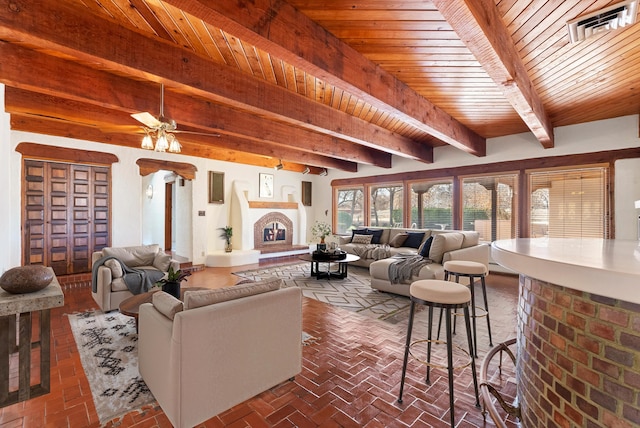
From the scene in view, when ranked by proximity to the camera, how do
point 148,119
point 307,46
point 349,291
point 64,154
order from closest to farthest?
point 307,46
point 148,119
point 349,291
point 64,154

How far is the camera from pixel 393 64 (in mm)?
2883

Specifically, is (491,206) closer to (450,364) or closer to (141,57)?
(450,364)

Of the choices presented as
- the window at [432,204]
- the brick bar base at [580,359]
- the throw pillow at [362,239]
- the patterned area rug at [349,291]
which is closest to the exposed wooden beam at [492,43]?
the brick bar base at [580,359]

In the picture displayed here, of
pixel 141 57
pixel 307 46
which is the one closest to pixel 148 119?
pixel 141 57

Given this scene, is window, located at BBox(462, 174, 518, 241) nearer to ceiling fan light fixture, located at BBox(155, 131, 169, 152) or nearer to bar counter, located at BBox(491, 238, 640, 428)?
bar counter, located at BBox(491, 238, 640, 428)

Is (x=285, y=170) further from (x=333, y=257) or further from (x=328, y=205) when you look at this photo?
(x=333, y=257)

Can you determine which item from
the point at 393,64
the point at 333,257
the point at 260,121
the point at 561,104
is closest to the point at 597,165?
the point at 561,104

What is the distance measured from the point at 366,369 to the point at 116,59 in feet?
10.7

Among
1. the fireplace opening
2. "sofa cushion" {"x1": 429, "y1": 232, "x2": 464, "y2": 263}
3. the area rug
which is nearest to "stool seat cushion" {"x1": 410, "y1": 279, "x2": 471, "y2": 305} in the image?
the area rug

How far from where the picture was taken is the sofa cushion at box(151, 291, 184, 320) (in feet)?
5.76

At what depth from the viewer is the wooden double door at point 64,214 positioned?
4801 mm

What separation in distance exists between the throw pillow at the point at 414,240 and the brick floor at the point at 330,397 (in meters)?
3.10

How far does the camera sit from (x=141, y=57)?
97.5 inches

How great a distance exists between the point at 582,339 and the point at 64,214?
6819mm
